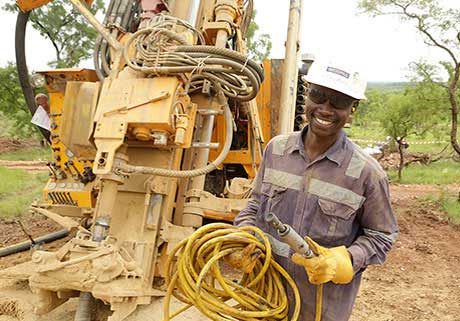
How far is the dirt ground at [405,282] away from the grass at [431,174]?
6197 millimetres

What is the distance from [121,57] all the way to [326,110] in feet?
5.83

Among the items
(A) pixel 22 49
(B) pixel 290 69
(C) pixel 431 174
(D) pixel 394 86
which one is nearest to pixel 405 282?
(B) pixel 290 69

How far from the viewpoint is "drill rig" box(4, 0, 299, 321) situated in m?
2.68

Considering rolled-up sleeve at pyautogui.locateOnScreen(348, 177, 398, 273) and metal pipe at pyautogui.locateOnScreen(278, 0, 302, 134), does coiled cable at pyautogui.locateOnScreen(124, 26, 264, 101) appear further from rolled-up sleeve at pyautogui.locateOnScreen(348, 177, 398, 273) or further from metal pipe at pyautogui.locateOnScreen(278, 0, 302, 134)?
rolled-up sleeve at pyautogui.locateOnScreen(348, 177, 398, 273)

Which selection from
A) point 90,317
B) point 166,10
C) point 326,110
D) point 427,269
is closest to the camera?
point 326,110

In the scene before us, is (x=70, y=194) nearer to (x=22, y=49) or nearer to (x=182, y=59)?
(x=22, y=49)

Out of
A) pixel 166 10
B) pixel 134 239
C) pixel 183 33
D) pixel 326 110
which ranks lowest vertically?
pixel 134 239

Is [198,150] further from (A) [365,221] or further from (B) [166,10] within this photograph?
(A) [365,221]

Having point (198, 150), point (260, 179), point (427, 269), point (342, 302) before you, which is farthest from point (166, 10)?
point (427, 269)

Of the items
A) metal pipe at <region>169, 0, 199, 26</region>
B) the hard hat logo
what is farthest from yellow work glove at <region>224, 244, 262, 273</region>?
metal pipe at <region>169, 0, 199, 26</region>

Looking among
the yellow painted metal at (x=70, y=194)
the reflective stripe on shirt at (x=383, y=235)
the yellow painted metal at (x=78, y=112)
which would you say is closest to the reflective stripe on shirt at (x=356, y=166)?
the reflective stripe on shirt at (x=383, y=235)

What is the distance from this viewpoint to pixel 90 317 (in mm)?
2949

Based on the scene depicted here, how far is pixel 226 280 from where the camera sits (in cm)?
204

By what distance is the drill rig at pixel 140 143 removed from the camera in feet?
8.80
